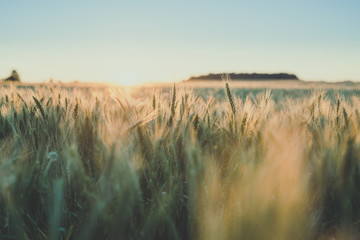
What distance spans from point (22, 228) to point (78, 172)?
19 centimetres

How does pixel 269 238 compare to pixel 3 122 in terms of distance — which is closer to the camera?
pixel 269 238

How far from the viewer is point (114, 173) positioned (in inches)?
20.0

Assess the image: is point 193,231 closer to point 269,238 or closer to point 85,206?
point 269,238

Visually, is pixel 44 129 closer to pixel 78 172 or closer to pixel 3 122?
pixel 3 122

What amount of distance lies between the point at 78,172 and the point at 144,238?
0.60 ft

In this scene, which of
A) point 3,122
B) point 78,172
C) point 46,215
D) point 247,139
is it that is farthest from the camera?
point 3,122

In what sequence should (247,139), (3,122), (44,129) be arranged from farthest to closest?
(3,122), (44,129), (247,139)

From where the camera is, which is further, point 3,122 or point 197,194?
point 3,122

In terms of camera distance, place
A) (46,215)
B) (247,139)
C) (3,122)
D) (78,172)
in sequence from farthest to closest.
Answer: (3,122)
(247,139)
(46,215)
(78,172)

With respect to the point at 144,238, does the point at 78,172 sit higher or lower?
higher

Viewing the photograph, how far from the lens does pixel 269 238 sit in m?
0.51

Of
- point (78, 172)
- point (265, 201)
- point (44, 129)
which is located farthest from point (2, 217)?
point (265, 201)

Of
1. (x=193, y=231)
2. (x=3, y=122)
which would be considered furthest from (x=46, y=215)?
(x=3, y=122)

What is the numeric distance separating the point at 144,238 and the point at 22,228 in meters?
0.27
